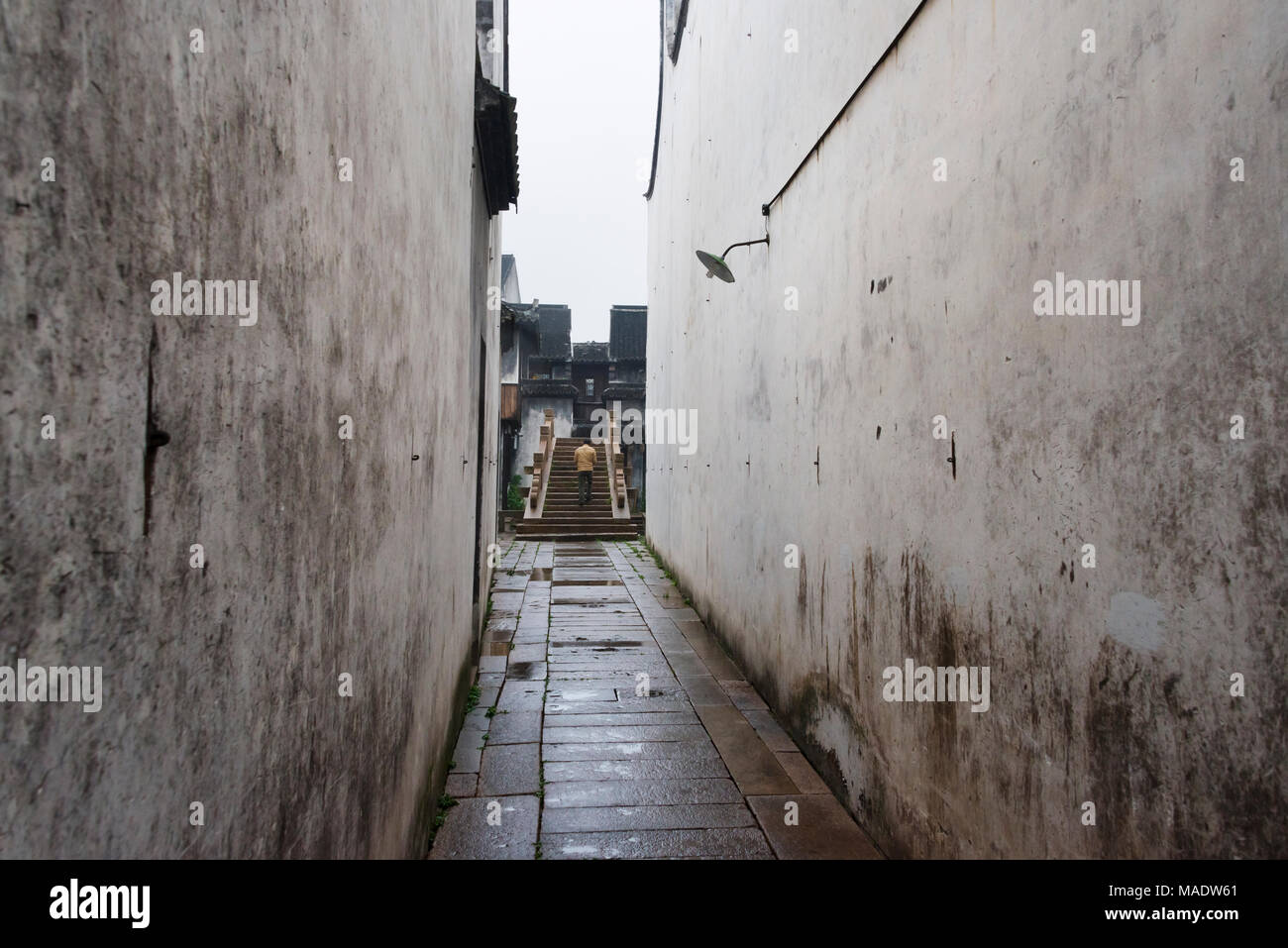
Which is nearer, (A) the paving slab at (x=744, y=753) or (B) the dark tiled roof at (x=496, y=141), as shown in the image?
(A) the paving slab at (x=744, y=753)

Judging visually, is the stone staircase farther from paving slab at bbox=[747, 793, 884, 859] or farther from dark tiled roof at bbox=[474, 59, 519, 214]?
paving slab at bbox=[747, 793, 884, 859]

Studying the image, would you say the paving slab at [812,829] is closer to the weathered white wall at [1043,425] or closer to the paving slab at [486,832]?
the weathered white wall at [1043,425]

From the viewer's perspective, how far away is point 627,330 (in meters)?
35.9

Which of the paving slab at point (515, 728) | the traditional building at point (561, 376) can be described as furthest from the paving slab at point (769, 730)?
the traditional building at point (561, 376)

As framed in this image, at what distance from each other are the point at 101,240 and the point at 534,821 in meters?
3.30

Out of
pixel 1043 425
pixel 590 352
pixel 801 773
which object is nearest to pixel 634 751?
pixel 801 773

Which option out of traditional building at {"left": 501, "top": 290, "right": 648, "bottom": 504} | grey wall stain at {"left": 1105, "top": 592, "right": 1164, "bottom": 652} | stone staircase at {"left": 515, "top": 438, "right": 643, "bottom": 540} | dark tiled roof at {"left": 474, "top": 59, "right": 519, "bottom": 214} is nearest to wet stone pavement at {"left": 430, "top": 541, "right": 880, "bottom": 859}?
grey wall stain at {"left": 1105, "top": 592, "right": 1164, "bottom": 652}

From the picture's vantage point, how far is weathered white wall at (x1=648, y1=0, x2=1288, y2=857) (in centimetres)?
145

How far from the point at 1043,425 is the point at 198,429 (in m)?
2.03

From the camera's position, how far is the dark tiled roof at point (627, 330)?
35344 millimetres

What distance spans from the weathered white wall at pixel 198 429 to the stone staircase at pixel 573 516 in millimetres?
13996

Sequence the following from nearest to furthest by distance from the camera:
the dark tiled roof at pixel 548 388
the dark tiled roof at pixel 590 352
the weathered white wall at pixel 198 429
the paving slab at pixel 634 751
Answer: the weathered white wall at pixel 198 429
the paving slab at pixel 634 751
the dark tiled roof at pixel 548 388
the dark tiled roof at pixel 590 352
